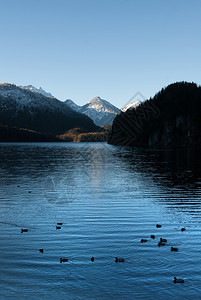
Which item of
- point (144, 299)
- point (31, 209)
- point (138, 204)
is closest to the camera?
point (144, 299)

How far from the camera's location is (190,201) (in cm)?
3388

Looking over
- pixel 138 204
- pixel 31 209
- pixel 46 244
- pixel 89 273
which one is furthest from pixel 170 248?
pixel 31 209

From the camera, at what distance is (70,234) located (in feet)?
68.4

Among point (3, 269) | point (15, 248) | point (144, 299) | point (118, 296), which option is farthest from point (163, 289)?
point (15, 248)

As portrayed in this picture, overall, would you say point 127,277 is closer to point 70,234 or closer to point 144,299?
point 144,299

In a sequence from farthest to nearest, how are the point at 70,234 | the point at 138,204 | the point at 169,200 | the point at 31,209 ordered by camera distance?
1. the point at 169,200
2. the point at 138,204
3. the point at 31,209
4. the point at 70,234

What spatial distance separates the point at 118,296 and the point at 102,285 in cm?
115

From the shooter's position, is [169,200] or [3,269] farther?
[169,200]

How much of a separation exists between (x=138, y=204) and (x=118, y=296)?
66.7 feet

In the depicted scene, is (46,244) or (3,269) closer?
(3,269)

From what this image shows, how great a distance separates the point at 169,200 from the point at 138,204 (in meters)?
4.77

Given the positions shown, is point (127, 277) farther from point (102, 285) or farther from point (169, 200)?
point (169, 200)

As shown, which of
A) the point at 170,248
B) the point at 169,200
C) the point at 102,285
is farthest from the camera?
the point at 169,200

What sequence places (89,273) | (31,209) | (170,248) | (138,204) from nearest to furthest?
1. (89,273)
2. (170,248)
3. (31,209)
4. (138,204)
